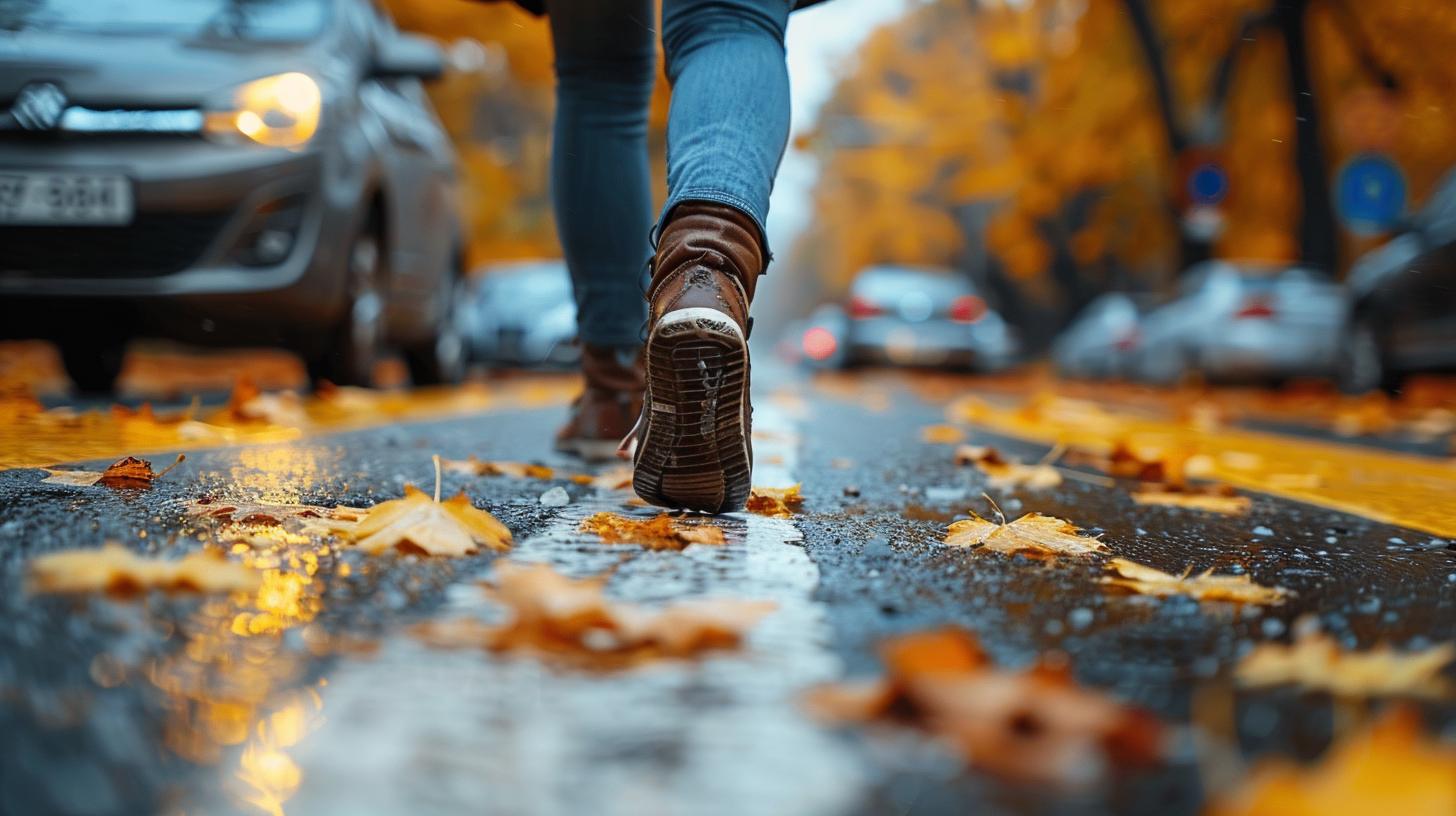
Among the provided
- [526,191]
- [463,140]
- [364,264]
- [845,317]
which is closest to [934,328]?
[845,317]

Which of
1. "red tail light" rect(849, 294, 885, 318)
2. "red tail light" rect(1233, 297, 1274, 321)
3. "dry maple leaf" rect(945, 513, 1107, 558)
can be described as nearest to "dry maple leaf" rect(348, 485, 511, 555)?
"dry maple leaf" rect(945, 513, 1107, 558)

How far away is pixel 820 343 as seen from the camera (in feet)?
68.0

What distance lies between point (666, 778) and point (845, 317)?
17815 millimetres

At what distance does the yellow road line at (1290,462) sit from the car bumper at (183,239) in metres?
2.60

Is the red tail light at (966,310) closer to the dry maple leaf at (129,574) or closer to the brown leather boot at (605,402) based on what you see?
the brown leather boot at (605,402)

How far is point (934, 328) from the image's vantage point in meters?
18.1

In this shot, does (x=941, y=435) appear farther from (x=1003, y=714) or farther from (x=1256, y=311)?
(x=1256, y=311)

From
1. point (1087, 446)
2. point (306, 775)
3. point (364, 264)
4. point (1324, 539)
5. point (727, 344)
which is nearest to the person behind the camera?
point (306, 775)

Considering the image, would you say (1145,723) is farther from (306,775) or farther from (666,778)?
(306,775)

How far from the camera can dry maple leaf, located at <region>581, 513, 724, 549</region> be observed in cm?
192

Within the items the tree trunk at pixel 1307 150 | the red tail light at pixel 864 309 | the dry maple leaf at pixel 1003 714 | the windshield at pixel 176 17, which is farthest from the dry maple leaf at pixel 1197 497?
the red tail light at pixel 864 309

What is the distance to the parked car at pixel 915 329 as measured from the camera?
17984mm

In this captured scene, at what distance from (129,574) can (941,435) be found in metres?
3.45

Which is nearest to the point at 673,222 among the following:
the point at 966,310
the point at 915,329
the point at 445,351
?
the point at 445,351
